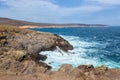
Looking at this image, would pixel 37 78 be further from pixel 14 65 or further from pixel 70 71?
pixel 14 65

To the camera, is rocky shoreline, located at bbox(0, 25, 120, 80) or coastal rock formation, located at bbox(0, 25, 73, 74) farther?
coastal rock formation, located at bbox(0, 25, 73, 74)

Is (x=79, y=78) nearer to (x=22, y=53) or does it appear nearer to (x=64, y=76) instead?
(x=64, y=76)

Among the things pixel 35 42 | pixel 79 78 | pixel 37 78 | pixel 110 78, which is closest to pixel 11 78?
pixel 37 78

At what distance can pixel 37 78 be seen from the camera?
1806 centimetres

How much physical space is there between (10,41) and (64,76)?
1959 centimetres

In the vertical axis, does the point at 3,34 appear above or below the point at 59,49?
above

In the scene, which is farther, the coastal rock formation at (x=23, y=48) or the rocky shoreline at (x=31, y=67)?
the coastal rock formation at (x=23, y=48)

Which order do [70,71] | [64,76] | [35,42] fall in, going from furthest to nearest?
1. [35,42]
2. [70,71]
3. [64,76]

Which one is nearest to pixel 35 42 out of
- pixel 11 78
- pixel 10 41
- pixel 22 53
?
pixel 10 41

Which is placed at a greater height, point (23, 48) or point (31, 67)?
point (31, 67)

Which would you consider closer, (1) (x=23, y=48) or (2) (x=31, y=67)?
(2) (x=31, y=67)

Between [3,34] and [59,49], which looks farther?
[59,49]

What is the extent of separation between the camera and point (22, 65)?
885 inches

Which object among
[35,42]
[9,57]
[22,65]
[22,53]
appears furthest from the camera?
[35,42]
